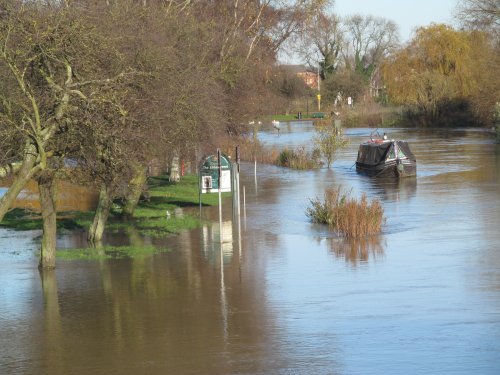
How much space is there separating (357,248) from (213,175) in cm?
664

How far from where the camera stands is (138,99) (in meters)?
18.6

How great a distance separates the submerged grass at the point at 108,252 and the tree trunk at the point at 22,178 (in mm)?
5851

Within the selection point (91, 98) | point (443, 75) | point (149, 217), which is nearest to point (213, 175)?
point (149, 217)

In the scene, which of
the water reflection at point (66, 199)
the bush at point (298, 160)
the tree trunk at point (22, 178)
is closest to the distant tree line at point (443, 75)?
the bush at point (298, 160)

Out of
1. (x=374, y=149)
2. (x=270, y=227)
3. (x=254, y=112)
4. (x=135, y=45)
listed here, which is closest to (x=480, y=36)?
(x=374, y=149)

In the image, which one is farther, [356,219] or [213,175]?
[213,175]

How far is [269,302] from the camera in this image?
1673 centimetres

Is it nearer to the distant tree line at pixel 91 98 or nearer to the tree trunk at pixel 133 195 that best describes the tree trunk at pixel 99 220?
the distant tree line at pixel 91 98

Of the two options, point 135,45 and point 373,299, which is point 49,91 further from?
point 373,299

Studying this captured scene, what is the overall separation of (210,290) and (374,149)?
28.2 meters

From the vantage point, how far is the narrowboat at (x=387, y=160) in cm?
4262

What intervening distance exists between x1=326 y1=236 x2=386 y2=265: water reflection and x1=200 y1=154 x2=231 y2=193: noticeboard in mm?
4473

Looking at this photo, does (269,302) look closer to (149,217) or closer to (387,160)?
(149,217)

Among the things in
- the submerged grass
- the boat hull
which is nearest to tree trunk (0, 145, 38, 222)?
the submerged grass
